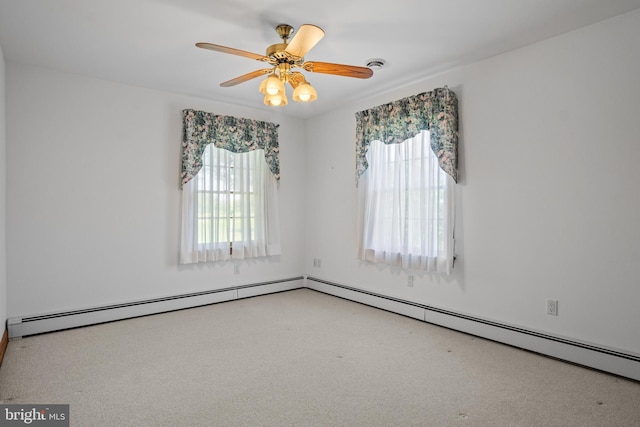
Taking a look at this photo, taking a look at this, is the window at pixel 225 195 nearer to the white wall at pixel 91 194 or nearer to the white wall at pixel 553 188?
the white wall at pixel 91 194

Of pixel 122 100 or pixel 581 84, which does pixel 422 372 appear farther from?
pixel 122 100

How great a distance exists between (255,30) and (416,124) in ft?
6.33

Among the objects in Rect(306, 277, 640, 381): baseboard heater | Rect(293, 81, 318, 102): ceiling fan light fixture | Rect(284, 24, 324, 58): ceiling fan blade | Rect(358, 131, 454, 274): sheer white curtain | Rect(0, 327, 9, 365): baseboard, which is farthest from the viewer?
Rect(358, 131, 454, 274): sheer white curtain

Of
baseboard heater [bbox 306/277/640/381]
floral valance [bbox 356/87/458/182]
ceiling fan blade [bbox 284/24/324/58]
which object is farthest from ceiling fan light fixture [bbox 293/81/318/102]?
baseboard heater [bbox 306/277/640/381]

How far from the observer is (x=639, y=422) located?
7.01ft

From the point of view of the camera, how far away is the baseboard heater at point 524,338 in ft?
8.94

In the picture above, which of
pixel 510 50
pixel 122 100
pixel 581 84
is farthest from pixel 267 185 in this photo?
pixel 581 84

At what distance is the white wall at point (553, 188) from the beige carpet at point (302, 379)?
44 cm

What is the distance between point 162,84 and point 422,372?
13.0 ft

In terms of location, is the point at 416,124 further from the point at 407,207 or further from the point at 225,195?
the point at 225,195

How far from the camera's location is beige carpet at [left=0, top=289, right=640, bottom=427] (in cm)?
220

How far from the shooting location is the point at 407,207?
4.12 metres

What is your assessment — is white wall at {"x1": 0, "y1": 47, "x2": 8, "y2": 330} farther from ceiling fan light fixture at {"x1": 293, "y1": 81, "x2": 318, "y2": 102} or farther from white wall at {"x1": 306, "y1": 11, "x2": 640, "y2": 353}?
white wall at {"x1": 306, "y1": 11, "x2": 640, "y2": 353}

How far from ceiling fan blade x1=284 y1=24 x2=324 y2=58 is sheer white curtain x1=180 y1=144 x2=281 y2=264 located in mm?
2473
